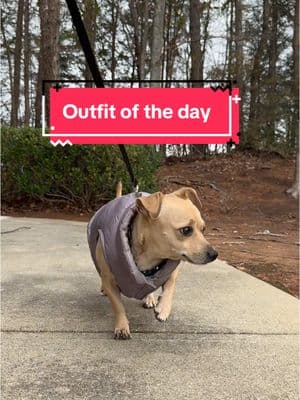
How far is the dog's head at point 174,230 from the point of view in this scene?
7.98 feet

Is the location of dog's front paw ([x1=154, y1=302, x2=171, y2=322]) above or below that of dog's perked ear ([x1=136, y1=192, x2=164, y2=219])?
below

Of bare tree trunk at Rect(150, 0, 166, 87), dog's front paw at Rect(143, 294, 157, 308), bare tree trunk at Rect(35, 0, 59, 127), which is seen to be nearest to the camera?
dog's front paw at Rect(143, 294, 157, 308)

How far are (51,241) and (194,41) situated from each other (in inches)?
455

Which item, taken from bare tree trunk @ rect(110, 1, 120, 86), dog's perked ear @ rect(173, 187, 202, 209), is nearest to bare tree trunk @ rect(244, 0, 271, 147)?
bare tree trunk @ rect(110, 1, 120, 86)

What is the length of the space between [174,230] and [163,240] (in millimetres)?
80

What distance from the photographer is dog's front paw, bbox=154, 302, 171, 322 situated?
262 cm

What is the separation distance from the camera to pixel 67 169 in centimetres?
883

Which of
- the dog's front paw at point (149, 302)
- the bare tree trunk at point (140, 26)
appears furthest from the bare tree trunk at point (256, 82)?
the dog's front paw at point (149, 302)

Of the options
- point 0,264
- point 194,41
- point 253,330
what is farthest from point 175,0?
point 253,330

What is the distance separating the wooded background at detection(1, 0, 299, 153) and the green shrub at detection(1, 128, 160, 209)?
1.83 meters

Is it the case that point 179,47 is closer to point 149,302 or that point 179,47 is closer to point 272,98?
point 272,98

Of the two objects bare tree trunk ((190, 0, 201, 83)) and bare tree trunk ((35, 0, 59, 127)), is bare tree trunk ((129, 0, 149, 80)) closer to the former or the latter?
bare tree trunk ((190, 0, 201, 83))

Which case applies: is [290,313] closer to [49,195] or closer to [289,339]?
[289,339]

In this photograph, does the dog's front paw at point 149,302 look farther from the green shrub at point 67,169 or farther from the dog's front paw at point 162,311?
the green shrub at point 67,169
